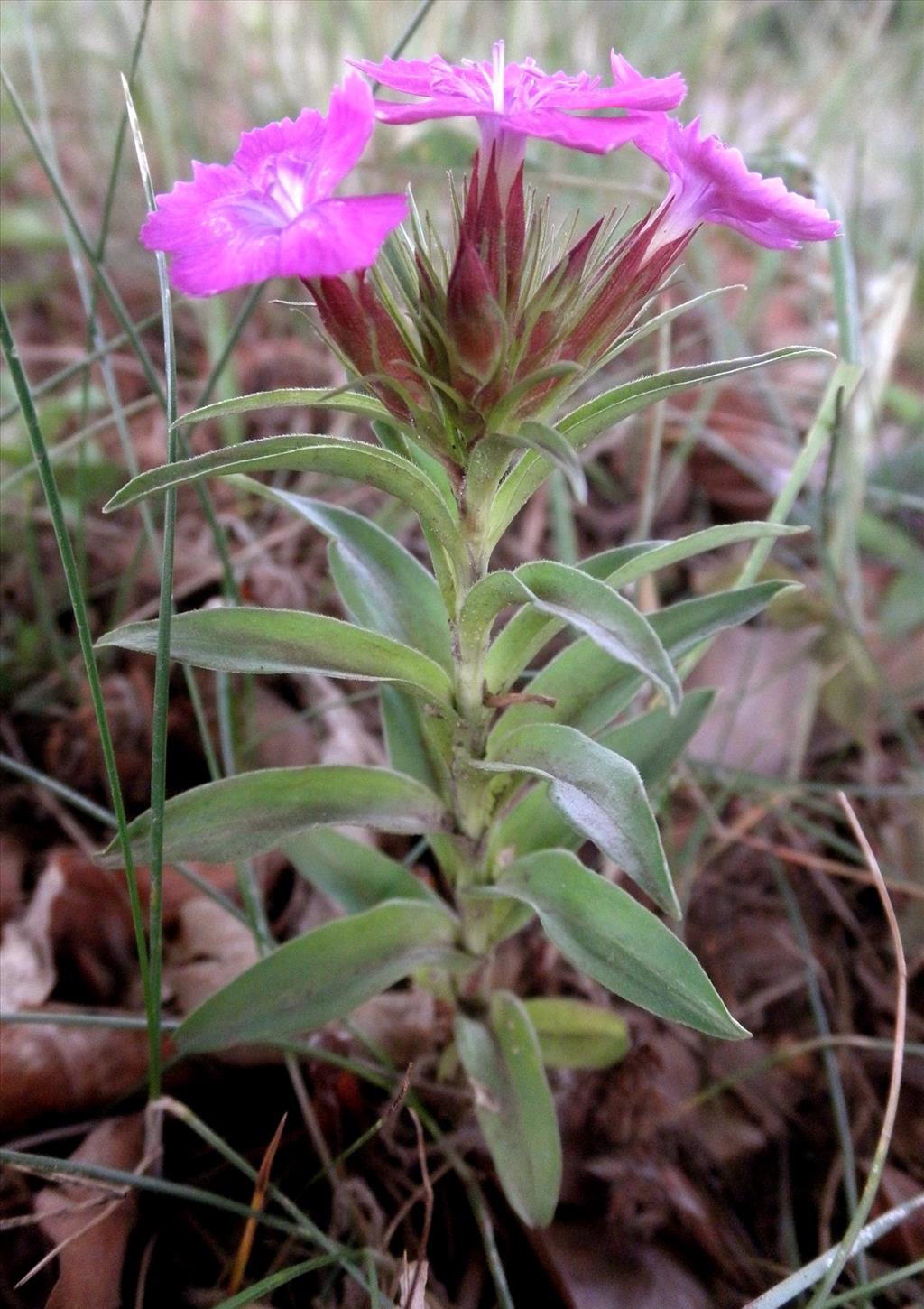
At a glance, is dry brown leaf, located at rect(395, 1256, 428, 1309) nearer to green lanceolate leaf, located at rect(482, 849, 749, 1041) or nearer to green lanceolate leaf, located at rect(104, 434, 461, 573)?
green lanceolate leaf, located at rect(482, 849, 749, 1041)

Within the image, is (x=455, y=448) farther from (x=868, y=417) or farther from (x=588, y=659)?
(x=868, y=417)

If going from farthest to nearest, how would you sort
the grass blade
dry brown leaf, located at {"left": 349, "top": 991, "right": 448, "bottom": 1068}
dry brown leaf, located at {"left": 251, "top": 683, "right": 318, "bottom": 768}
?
dry brown leaf, located at {"left": 251, "top": 683, "right": 318, "bottom": 768} → dry brown leaf, located at {"left": 349, "top": 991, "right": 448, "bottom": 1068} → the grass blade

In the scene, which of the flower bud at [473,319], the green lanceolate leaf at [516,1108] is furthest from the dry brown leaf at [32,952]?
the flower bud at [473,319]

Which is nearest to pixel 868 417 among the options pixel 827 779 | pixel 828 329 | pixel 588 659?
pixel 828 329

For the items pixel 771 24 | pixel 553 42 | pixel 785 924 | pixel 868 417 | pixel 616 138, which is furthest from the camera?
pixel 771 24

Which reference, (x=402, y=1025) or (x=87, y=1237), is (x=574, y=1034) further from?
(x=87, y=1237)

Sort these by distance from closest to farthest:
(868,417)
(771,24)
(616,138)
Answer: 1. (616,138)
2. (868,417)
3. (771,24)

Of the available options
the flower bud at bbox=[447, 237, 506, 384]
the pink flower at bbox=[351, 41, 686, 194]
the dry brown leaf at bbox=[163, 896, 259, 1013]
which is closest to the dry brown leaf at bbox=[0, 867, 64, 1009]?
the dry brown leaf at bbox=[163, 896, 259, 1013]
